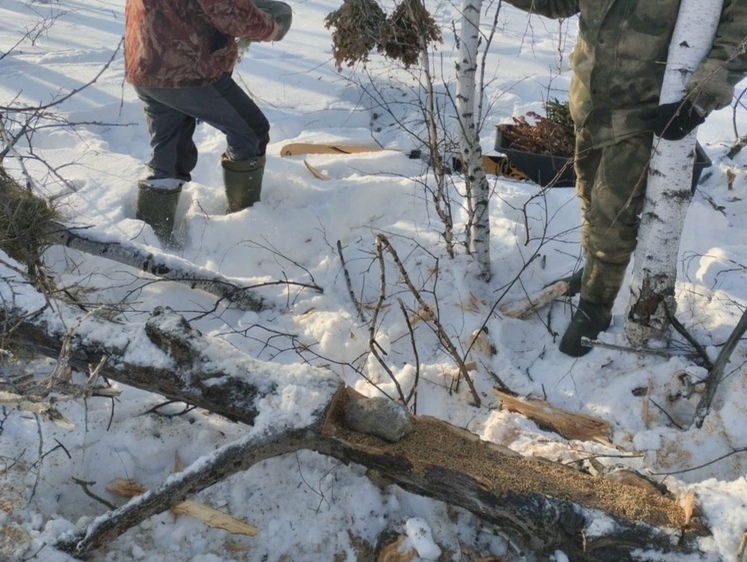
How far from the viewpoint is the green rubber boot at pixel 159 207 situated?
4.14 meters

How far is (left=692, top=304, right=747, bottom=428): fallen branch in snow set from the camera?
257 cm

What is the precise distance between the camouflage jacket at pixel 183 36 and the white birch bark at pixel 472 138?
1314 mm

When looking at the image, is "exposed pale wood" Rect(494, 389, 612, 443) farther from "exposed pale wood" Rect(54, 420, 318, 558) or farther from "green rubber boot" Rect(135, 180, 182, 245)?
"green rubber boot" Rect(135, 180, 182, 245)

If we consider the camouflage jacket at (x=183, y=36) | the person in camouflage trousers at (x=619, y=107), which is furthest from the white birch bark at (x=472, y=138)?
the camouflage jacket at (x=183, y=36)

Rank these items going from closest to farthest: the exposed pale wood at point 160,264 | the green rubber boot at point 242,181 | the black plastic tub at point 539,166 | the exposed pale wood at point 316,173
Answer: the exposed pale wood at point 160,264 → the green rubber boot at point 242,181 → the black plastic tub at point 539,166 → the exposed pale wood at point 316,173

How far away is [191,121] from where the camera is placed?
420 centimetres

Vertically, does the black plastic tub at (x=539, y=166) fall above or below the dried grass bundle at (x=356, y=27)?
below

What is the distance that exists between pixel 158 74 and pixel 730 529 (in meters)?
3.41

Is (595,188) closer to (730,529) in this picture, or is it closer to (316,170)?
(730,529)

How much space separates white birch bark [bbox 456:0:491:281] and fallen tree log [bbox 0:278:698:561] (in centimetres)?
128

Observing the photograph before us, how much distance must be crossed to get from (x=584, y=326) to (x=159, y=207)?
2656 mm

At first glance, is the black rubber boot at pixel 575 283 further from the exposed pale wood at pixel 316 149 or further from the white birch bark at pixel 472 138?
the exposed pale wood at pixel 316 149

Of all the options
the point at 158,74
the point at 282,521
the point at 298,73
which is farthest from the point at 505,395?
the point at 298,73

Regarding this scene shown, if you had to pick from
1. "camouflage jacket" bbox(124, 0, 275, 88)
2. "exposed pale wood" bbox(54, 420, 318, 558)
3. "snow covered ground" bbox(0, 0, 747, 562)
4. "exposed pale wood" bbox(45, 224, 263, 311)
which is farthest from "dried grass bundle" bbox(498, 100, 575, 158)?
"exposed pale wood" bbox(54, 420, 318, 558)
